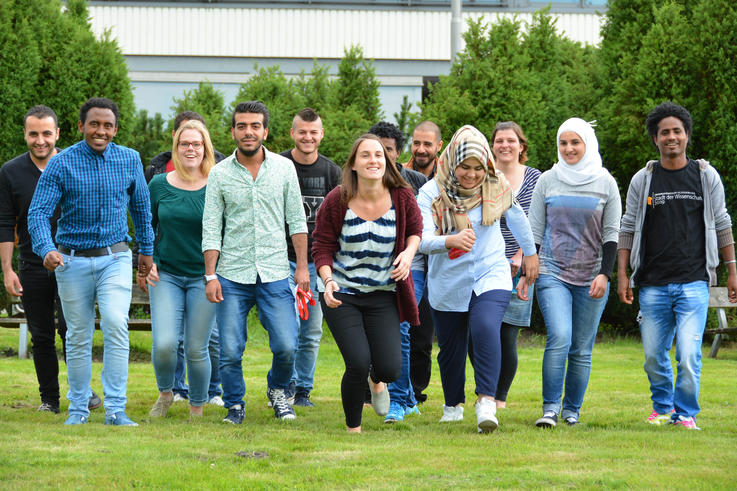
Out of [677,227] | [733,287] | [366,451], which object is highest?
[677,227]

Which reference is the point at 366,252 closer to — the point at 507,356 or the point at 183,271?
the point at 183,271

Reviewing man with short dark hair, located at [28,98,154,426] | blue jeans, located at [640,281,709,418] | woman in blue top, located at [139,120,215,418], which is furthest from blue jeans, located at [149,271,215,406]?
blue jeans, located at [640,281,709,418]

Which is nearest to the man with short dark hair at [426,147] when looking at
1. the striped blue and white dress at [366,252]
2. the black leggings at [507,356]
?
the black leggings at [507,356]

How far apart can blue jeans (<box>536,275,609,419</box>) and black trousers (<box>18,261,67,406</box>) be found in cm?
390

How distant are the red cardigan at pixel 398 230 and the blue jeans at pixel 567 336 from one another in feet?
3.45

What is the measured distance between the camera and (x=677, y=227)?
7145mm

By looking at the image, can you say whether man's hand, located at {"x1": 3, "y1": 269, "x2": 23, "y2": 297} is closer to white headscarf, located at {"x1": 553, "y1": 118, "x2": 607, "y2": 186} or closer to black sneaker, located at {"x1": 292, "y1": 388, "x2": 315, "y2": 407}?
black sneaker, located at {"x1": 292, "y1": 388, "x2": 315, "y2": 407}

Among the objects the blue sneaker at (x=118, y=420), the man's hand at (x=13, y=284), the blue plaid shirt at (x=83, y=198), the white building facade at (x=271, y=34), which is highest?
the white building facade at (x=271, y=34)

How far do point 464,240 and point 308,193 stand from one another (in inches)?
83.4

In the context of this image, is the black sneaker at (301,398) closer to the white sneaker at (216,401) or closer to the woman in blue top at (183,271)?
the white sneaker at (216,401)

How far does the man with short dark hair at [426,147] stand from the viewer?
27.5 ft

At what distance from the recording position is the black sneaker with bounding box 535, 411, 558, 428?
6934 mm

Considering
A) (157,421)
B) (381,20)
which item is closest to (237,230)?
(157,421)

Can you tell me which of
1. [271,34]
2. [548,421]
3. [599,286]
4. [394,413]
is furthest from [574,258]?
[271,34]
